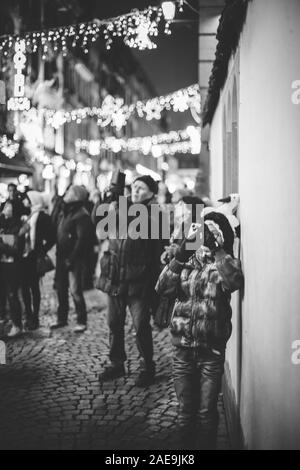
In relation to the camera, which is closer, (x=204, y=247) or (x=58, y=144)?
(x=204, y=247)

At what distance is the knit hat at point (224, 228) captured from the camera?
14.1ft

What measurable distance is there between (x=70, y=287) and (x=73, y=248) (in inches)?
23.2

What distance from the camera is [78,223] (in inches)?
367

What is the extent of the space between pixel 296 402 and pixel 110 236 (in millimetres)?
3536

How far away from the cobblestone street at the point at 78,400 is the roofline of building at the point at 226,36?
318 centimetres

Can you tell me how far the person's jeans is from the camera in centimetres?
421

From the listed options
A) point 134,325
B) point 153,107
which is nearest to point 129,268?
point 134,325

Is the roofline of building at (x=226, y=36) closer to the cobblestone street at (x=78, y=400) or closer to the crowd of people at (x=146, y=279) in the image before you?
the crowd of people at (x=146, y=279)

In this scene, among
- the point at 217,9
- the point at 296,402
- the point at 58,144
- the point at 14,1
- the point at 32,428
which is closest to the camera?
the point at 296,402

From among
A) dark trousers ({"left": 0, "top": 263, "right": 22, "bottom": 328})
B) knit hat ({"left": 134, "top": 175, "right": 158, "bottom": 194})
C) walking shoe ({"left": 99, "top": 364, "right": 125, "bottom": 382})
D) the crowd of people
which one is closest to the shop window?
the crowd of people

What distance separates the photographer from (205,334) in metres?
4.20

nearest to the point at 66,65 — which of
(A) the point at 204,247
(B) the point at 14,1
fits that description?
(B) the point at 14,1
